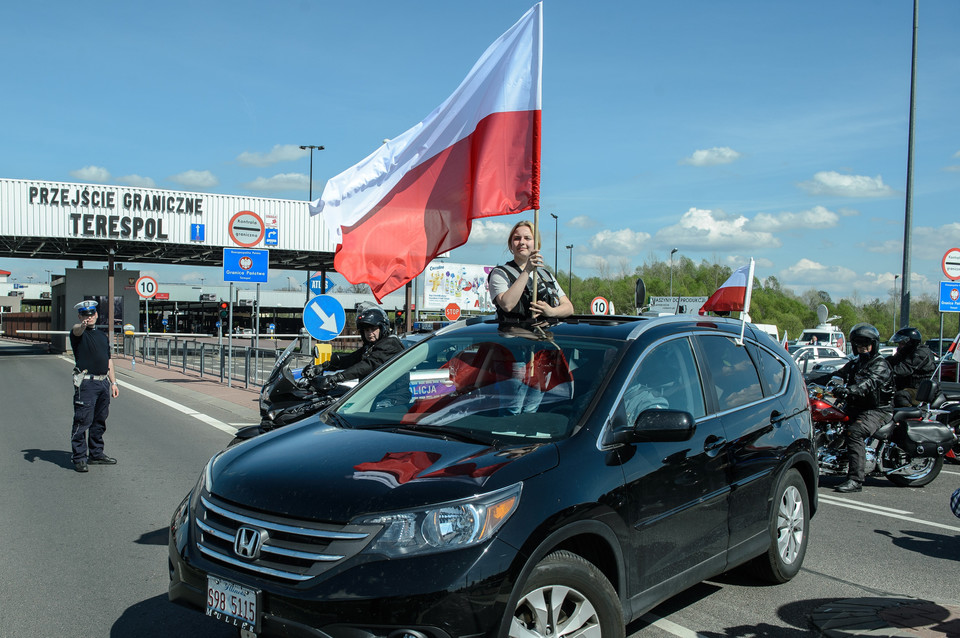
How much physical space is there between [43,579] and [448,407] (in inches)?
120

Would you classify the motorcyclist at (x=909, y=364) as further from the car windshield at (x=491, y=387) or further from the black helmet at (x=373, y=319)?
the car windshield at (x=491, y=387)

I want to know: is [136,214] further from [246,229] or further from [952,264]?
[952,264]

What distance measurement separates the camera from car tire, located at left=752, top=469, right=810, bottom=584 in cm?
497

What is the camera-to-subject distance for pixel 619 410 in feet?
12.4

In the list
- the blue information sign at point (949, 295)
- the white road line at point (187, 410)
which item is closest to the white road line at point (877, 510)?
the white road line at point (187, 410)

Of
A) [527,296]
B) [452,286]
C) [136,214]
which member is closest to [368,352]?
[527,296]

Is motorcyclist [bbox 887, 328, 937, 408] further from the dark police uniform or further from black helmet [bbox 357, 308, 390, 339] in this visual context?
the dark police uniform

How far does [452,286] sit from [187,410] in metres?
44.4

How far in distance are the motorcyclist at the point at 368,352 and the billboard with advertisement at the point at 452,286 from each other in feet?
160

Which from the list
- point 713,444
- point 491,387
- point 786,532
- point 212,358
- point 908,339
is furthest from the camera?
point 212,358

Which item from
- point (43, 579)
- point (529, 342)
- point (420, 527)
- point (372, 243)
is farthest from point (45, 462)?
point (420, 527)

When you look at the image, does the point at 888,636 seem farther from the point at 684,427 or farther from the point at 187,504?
the point at 187,504

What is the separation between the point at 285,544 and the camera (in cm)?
302

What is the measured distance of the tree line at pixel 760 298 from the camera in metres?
67.4
